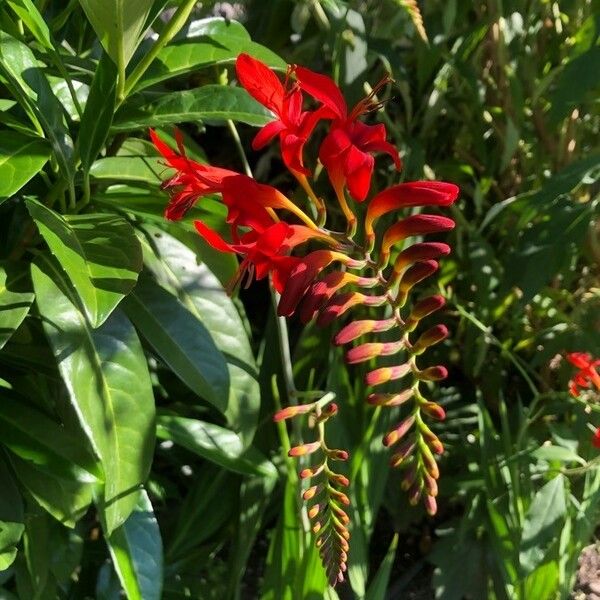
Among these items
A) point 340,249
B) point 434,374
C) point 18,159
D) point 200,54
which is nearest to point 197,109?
point 200,54

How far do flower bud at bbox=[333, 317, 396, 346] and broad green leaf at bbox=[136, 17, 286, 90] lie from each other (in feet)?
1.18

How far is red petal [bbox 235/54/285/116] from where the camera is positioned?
664 millimetres

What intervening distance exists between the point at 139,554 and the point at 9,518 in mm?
148

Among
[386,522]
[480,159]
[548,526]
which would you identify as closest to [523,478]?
[548,526]

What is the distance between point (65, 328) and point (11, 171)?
149 millimetres

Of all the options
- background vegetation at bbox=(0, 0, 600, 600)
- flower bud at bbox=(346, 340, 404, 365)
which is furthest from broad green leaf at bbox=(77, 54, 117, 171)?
flower bud at bbox=(346, 340, 404, 365)

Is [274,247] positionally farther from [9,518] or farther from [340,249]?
[9,518]

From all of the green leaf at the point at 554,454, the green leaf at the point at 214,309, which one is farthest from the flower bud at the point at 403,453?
the green leaf at the point at 554,454

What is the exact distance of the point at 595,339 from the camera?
1331 mm

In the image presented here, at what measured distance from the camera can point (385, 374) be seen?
0.66 metres

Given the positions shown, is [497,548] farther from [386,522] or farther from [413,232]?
[413,232]

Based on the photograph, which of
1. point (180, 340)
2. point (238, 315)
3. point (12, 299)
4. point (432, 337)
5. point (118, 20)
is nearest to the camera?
point (432, 337)

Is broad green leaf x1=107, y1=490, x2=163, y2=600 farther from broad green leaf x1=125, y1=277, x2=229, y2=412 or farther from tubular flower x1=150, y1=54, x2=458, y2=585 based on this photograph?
tubular flower x1=150, y1=54, x2=458, y2=585

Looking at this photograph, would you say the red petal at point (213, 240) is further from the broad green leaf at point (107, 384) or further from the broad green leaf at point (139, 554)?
the broad green leaf at point (139, 554)
